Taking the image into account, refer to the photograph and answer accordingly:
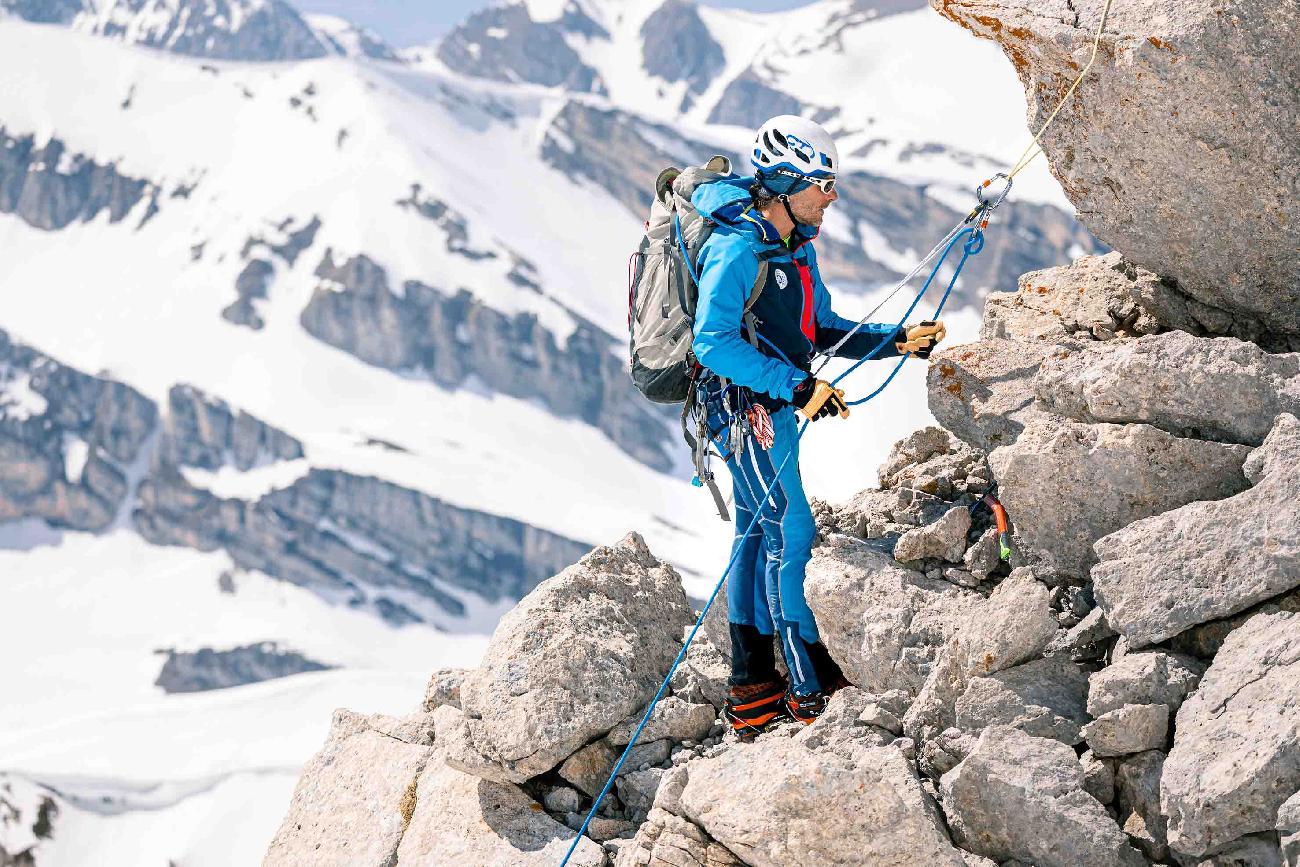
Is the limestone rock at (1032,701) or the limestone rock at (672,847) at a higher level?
the limestone rock at (1032,701)

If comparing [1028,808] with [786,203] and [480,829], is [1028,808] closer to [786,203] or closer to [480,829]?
[480,829]

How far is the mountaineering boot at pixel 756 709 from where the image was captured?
25.5 ft

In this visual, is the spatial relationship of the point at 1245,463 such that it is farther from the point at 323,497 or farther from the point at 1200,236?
the point at 323,497

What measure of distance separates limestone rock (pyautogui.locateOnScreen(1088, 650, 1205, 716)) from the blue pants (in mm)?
2195

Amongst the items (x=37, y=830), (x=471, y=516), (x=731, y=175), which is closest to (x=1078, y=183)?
(x=731, y=175)

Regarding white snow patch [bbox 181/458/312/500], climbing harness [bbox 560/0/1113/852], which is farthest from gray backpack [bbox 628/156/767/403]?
white snow patch [bbox 181/458/312/500]

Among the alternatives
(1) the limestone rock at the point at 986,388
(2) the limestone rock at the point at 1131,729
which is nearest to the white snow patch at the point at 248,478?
(1) the limestone rock at the point at 986,388

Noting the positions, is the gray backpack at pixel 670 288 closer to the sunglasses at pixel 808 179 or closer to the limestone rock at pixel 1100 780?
the sunglasses at pixel 808 179

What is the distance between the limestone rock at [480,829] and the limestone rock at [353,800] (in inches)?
8.5

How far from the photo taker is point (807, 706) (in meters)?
7.68

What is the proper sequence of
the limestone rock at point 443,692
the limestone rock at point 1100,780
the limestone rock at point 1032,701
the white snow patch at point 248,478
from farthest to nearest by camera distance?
the white snow patch at point 248,478
the limestone rock at point 443,692
the limestone rock at point 1032,701
the limestone rock at point 1100,780

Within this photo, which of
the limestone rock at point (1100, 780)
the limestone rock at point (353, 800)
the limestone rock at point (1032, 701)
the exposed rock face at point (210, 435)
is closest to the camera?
the limestone rock at point (1100, 780)

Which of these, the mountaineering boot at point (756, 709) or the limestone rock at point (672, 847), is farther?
the mountaineering boot at point (756, 709)

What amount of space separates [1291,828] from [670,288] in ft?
15.0
